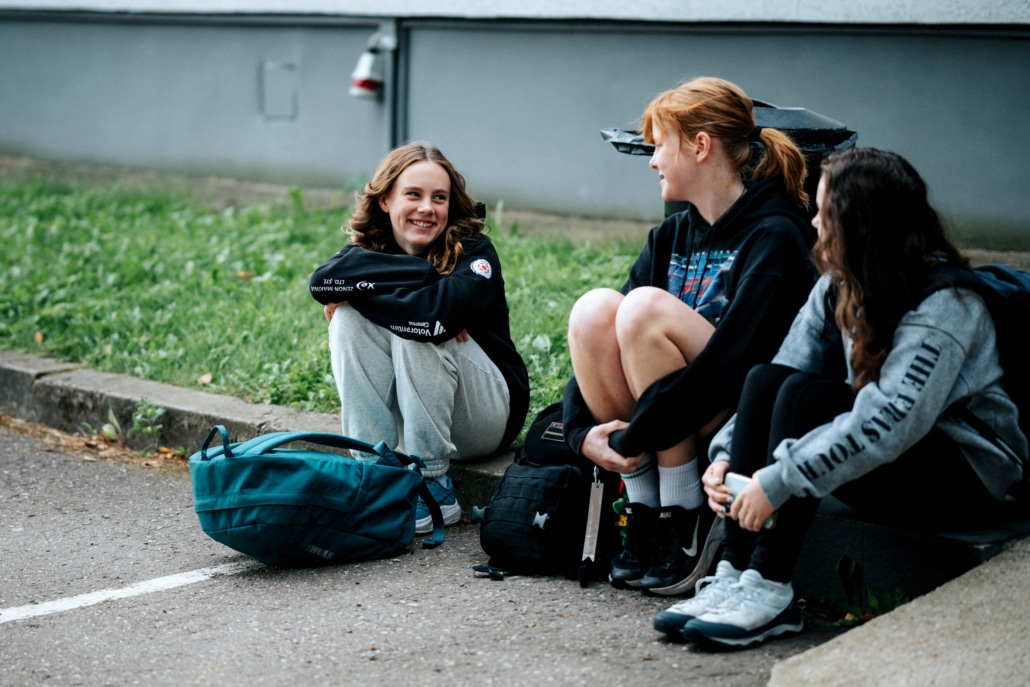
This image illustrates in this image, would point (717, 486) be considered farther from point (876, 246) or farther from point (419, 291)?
point (419, 291)

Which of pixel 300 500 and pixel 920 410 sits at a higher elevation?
pixel 920 410

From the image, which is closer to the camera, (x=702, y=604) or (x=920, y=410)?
(x=920, y=410)

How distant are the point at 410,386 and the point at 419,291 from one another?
315 mm

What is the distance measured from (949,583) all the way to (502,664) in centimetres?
110

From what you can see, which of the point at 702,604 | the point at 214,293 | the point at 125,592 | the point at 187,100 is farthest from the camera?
the point at 187,100

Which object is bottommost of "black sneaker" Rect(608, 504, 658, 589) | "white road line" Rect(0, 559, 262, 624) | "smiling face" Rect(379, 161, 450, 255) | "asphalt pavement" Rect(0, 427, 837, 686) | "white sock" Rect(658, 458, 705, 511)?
"white road line" Rect(0, 559, 262, 624)

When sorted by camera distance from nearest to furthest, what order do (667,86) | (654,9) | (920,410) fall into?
(920,410) → (654,9) → (667,86)

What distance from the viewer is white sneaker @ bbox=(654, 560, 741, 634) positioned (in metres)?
2.99

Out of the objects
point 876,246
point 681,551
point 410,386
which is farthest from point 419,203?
point 876,246

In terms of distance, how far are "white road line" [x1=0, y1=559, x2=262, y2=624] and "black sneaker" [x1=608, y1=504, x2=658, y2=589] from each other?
1.15m

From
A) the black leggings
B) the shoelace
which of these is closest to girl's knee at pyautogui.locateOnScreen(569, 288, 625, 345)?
the black leggings

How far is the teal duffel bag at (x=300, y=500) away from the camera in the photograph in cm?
354

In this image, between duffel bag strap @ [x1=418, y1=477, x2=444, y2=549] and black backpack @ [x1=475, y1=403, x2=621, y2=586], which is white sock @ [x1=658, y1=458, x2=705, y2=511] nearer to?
black backpack @ [x1=475, y1=403, x2=621, y2=586]

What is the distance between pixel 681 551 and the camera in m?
3.39
